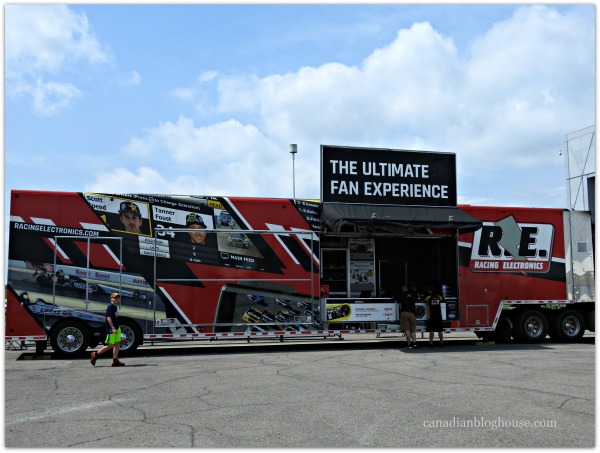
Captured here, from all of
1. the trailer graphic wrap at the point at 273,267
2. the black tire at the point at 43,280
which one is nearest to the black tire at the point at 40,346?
the trailer graphic wrap at the point at 273,267

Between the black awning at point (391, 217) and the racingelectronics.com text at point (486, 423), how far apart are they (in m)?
8.57

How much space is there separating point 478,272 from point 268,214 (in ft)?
19.5

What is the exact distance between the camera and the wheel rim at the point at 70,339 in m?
14.2

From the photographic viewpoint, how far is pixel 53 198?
14398 mm

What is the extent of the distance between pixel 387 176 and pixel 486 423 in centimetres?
1027

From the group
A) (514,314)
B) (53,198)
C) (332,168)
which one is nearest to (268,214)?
(332,168)

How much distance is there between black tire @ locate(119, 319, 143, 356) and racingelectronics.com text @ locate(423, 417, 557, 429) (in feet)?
30.7

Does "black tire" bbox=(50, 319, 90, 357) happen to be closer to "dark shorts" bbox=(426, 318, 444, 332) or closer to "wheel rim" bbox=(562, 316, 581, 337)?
"dark shorts" bbox=(426, 318, 444, 332)

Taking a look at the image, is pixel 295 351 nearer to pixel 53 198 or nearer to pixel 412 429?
pixel 53 198

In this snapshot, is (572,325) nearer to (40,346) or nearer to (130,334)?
(130,334)

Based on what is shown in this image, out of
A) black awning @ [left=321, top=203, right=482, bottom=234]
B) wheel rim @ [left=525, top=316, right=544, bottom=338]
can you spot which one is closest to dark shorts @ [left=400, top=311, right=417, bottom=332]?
black awning @ [left=321, top=203, right=482, bottom=234]

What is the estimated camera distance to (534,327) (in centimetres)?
1723

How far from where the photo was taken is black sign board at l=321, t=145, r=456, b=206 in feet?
52.4

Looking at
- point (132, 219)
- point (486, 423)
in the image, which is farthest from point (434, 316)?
point (486, 423)
